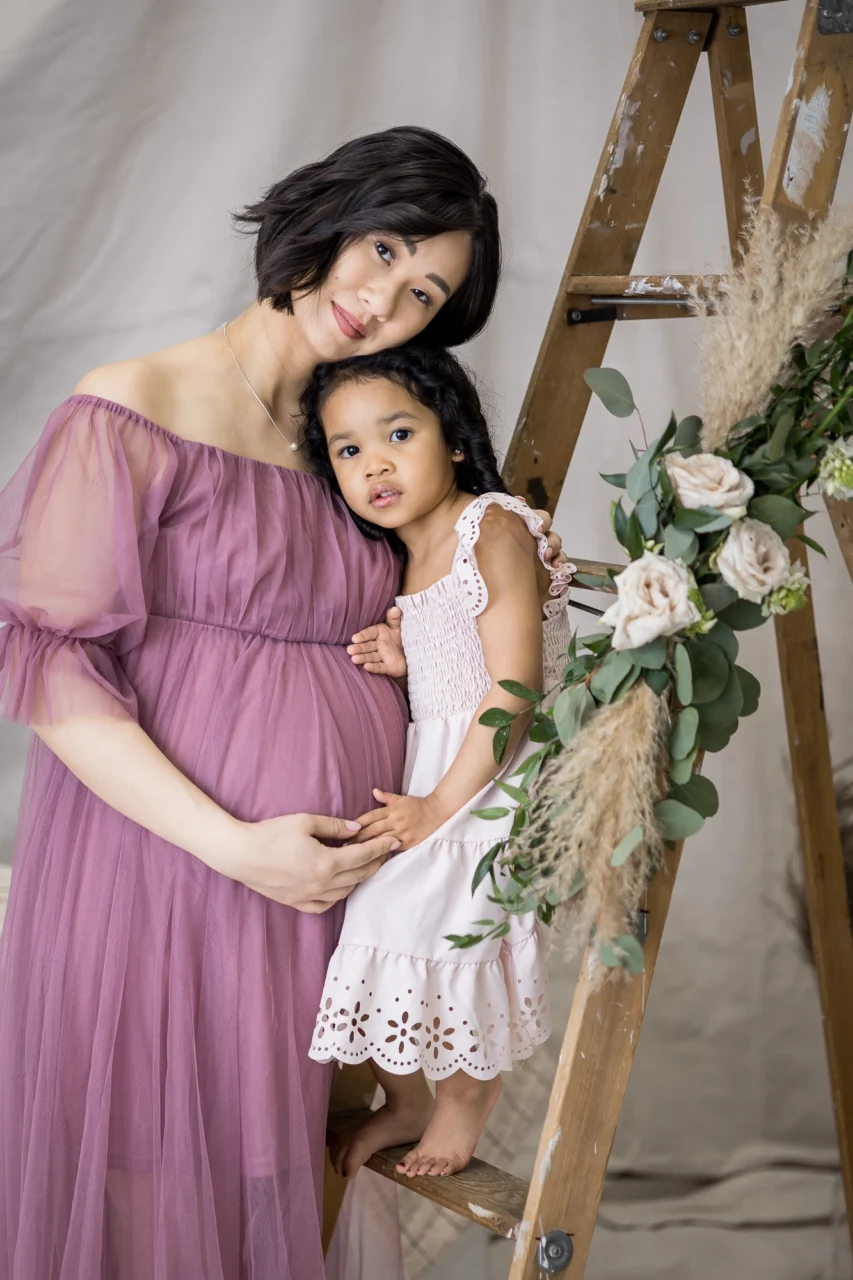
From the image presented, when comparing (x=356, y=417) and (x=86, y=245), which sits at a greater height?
(x=86, y=245)

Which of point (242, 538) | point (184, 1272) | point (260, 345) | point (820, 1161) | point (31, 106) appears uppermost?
point (31, 106)

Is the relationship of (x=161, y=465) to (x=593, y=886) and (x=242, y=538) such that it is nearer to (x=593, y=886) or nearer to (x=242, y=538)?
(x=242, y=538)

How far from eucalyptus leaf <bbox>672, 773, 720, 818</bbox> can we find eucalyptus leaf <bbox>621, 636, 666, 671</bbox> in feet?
0.43

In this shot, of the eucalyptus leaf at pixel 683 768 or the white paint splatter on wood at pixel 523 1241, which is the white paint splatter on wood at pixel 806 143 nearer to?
the eucalyptus leaf at pixel 683 768

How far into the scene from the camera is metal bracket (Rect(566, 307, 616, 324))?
6.13 ft

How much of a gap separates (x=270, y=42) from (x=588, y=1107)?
7.08ft

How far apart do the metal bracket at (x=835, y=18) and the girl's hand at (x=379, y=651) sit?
90cm

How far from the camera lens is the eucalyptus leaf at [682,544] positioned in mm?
1184

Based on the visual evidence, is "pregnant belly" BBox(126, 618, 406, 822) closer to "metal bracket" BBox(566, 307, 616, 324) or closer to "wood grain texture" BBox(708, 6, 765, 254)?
"metal bracket" BBox(566, 307, 616, 324)

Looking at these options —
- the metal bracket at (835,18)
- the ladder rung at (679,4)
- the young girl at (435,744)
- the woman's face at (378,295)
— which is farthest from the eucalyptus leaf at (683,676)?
the ladder rung at (679,4)

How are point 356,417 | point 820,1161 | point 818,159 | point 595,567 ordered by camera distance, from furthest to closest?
1. point 820,1161
2. point 595,567
3. point 356,417
4. point 818,159

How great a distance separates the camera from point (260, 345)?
5.50 ft

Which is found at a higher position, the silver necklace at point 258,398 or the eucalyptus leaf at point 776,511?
the silver necklace at point 258,398

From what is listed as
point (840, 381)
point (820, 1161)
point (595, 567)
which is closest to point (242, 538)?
point (595, 567)
